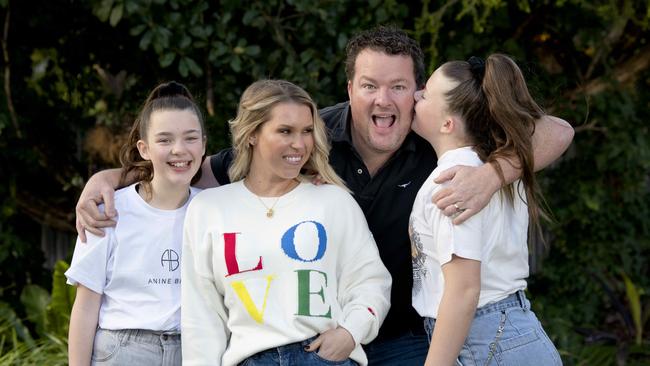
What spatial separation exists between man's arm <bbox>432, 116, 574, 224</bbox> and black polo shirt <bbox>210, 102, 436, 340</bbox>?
0.51 metres

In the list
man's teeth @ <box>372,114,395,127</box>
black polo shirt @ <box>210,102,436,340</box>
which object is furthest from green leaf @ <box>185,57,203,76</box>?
man's teeth @ <box>372,114,395,127</box>

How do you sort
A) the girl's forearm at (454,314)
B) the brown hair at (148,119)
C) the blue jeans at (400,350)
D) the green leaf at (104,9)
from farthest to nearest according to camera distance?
the green leaf at (104,9) → the blue jeans at (400,350) → the brown hair at (148,119) → the girl's forearm at (454,314)

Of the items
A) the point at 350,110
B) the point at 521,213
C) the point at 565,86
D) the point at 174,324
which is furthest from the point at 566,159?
the point at 174,324

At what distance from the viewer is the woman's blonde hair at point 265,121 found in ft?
9.98

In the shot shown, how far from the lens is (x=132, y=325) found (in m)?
3.03

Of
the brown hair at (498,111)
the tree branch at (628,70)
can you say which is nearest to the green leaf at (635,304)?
the tree branch at (628,70)

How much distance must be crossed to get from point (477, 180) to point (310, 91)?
97.5 inches

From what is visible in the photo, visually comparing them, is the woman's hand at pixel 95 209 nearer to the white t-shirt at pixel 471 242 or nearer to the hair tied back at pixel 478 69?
the white t-shirt at pixel 471 242

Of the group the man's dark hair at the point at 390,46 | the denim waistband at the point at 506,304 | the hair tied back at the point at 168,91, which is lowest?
the denim waistband at the point at 506,304

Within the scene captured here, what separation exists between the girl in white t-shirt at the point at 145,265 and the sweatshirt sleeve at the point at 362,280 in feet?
1.80

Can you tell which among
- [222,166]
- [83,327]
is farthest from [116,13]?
[83,327]

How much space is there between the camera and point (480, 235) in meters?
2.72

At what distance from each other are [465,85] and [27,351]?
3343mm

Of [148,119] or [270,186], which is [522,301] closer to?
[270,186]
